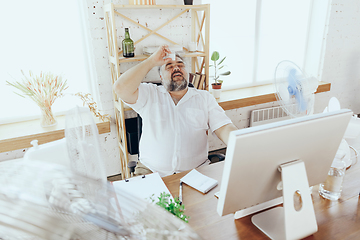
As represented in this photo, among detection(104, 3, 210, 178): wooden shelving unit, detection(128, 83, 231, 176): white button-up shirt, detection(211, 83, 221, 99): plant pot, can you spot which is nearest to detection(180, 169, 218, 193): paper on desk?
detection(128, 83, 231, 176): white button-up shirt

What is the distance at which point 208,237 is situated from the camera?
3.14 ft

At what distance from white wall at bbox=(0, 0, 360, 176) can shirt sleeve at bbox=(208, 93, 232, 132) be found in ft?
3.31

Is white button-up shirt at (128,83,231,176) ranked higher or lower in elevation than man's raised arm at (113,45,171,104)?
A: lower

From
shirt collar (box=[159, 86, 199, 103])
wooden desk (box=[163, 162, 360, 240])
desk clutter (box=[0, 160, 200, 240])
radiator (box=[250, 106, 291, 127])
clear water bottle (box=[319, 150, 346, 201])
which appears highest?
desk clutter (box=[0, 160, 200, 240])

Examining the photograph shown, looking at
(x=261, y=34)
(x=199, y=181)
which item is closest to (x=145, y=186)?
(x=199, y=181)

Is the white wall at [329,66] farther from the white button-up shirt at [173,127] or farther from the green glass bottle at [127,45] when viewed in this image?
the white button-up shirt at [173,127]

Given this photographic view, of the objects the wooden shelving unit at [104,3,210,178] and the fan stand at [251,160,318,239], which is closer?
the fan stand at [251,160,318,239]

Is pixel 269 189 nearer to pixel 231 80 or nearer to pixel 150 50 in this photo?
pixel 150 50

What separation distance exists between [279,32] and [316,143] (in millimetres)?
2870

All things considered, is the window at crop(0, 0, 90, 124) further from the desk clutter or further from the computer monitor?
the desk clutter

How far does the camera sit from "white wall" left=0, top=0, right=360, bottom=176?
229 cm

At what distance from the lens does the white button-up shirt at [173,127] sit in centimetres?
182

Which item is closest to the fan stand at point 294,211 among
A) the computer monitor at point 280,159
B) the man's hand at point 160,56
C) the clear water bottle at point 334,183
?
the computer monitor at point 280,159

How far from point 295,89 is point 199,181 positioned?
750 mm
